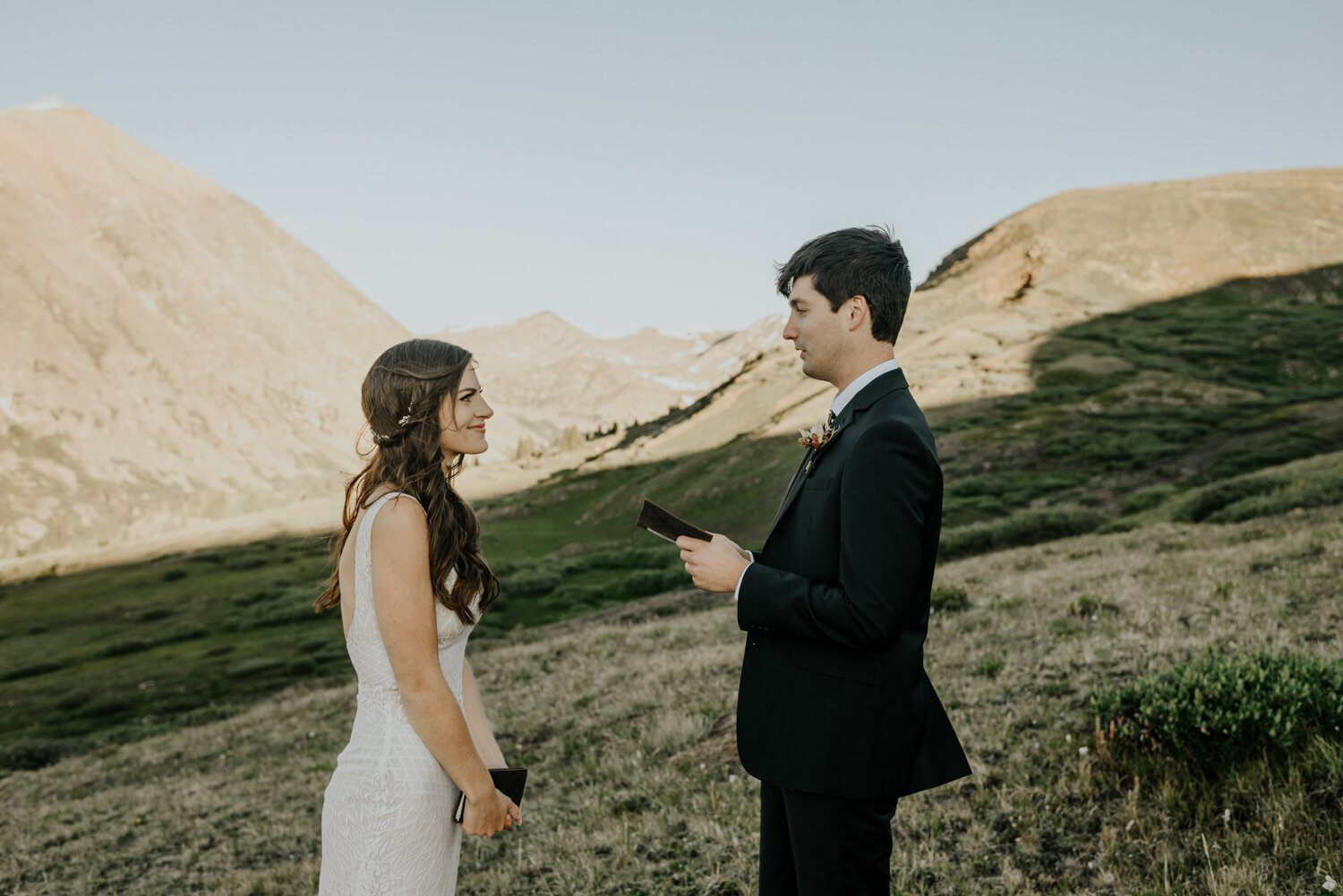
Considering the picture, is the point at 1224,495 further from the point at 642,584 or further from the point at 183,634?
the point at 183,634

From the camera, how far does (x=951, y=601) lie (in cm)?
1108

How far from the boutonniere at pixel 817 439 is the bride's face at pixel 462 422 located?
1.17 metres

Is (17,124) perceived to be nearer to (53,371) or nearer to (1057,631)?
(53,371)

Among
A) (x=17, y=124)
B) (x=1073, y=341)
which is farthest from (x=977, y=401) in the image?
(x=17, y=124)

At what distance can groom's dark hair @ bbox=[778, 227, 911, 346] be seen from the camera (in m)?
2.59

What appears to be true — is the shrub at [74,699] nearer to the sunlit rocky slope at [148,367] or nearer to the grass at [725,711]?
the grass at [725,711]

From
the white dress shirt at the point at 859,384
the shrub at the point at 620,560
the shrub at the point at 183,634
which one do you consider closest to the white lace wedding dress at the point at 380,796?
the white dress shirt at the point at 859,384

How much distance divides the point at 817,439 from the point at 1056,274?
7941cm

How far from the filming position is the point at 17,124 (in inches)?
4281

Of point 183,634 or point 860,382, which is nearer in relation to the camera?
point 860,382

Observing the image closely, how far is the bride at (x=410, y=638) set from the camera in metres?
2.62

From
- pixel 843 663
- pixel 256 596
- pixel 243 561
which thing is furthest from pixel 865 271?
pixel 243 561

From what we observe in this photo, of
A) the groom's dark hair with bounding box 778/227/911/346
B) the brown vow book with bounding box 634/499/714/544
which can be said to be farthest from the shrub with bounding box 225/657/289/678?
the groom's dark hair with bounding box 778/227/911/346

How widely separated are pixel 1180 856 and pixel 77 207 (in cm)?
13468
